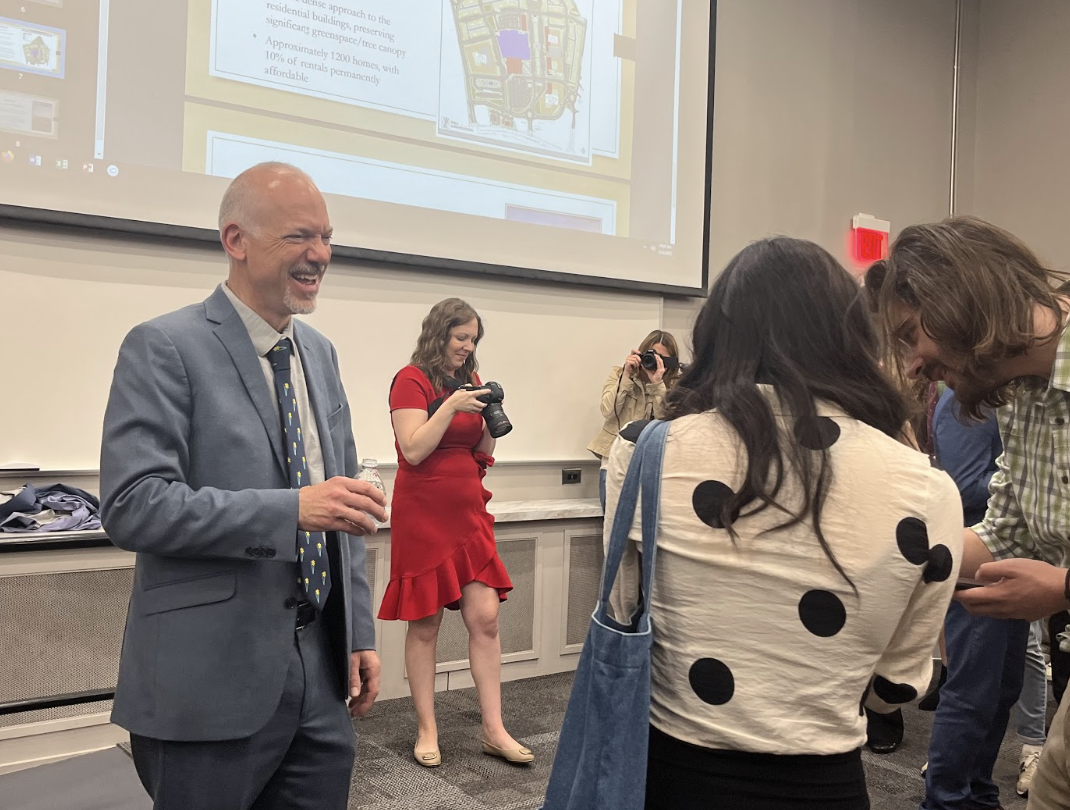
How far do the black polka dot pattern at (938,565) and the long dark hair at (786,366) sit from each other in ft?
0.35

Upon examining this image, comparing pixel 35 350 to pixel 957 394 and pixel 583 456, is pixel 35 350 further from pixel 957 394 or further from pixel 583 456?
pixel 957 394

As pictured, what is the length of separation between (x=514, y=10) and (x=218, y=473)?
361 cm

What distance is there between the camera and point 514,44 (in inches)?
172

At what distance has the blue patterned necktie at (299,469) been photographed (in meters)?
1.44

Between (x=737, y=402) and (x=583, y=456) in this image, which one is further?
(x=583, y=456)

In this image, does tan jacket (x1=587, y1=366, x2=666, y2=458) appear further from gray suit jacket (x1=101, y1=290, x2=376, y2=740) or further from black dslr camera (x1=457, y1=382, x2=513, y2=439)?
gray suit jacket (x1=101, y1=290, x2=376, y2=740)

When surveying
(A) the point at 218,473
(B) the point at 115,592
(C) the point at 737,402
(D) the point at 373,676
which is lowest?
(B) the point at 115,592

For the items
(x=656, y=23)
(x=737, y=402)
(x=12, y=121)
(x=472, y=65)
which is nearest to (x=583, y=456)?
(x=472, y=65)

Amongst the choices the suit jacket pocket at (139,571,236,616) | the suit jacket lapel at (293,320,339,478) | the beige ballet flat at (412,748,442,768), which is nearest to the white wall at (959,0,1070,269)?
the beige ballet flat at (412,748,442,768)

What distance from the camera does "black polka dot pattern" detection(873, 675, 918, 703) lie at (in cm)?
115

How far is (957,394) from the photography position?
1.48m

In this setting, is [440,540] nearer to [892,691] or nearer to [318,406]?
[318,406]

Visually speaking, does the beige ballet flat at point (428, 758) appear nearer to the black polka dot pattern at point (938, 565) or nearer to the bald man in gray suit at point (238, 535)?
the bald man in gray suit at point (238, 535)

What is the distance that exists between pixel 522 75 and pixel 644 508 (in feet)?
12.3
